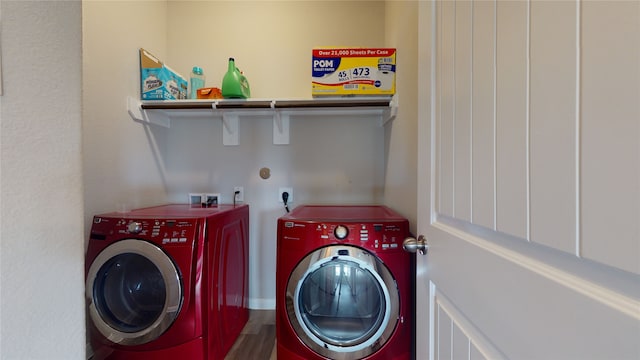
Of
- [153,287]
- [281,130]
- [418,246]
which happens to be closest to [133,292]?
[153,287]

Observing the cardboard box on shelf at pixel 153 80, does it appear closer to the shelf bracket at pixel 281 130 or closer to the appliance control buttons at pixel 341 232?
the shelf bracket at pixel 281 130

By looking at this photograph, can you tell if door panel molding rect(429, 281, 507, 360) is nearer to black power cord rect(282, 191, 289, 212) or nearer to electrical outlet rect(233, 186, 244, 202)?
black power cord rect(282, 191, 289, 212)

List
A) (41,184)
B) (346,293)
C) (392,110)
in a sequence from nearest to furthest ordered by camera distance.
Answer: (41,184) → (346,293) → (392,110)

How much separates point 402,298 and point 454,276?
2.26 ft

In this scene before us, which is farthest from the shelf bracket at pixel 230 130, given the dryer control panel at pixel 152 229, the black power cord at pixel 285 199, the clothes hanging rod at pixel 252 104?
the dryer control panel at pixel 152 229

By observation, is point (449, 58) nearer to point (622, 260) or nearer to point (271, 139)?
point (622, 260)

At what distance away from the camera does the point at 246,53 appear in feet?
7.26

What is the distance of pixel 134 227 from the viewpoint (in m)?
1.38

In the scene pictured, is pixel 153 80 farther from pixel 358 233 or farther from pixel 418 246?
pixel 418 246

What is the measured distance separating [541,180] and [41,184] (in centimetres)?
90

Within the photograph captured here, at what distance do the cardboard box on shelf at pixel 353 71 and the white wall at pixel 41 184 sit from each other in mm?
1247

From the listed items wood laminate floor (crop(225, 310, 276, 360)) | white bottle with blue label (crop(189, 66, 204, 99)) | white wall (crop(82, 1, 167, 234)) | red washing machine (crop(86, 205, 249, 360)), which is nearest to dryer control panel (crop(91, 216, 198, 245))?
red washing machine (crop(86, 205, 249, 360))

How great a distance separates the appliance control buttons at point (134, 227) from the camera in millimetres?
1379

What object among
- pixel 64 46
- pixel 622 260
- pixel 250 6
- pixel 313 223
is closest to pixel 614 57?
pixel 622 260
